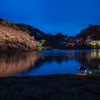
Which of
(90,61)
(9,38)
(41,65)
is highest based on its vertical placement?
(9,38)

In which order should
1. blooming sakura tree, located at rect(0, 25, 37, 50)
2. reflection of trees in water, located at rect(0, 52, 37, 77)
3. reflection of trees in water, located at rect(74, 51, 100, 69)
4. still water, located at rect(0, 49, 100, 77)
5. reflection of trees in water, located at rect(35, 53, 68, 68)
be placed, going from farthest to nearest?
1. blooming sakura tree, located at rect(0, 25, 37, 50)
2. reflection of trees in water, located at rect(35, 53, 68, 68)
3. reflection of trees in water, located at rect(74, 51, 100, 69)
4. still water, located at rect(0, 49, 100, 77)
5. reflection of trees in water, located at rect(0, 52, 37, 77)

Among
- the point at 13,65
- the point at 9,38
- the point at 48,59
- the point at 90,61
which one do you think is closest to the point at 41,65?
the point at 13,65

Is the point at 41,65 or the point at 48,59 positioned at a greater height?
the point at 48,59

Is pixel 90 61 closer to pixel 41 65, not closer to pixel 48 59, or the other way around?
pixel 48 59

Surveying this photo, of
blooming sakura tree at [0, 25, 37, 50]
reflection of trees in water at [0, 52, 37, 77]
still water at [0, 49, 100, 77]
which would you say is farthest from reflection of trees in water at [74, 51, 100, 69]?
blooming sakura tree at [0, 25, 37, 50]

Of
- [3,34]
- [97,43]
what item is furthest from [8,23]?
[97,43]

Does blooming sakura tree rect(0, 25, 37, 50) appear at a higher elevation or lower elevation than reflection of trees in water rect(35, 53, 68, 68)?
higher

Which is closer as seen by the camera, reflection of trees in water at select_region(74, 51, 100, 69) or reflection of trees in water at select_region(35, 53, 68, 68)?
reflection of trees in water at select_region(74, 51, 100, 69)

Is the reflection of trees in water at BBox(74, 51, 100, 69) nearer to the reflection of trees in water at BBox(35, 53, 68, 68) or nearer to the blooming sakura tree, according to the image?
the reflection of trees in water at BBox(35, 53, 68, 68)

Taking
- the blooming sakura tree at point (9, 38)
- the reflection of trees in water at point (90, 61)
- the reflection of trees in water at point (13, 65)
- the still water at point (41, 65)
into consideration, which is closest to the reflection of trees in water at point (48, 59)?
the still water at point (41, 65)

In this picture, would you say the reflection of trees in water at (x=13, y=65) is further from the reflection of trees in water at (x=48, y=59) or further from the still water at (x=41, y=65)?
the reflection of trees in water at (x=48, y=59)
